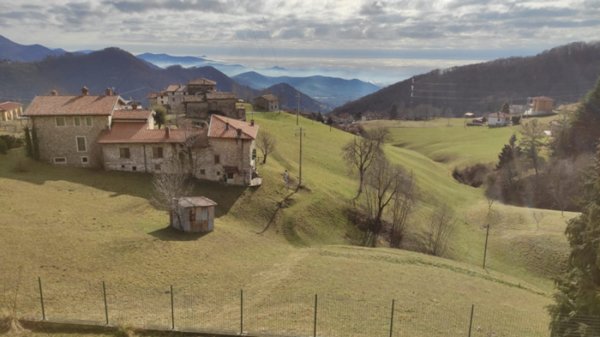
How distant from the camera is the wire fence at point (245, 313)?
62.2ft

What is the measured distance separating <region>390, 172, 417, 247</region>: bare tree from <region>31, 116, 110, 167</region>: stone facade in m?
34.3

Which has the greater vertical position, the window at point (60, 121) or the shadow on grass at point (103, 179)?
the window at point (60, 121)

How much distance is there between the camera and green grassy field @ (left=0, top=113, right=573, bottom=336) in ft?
70.7

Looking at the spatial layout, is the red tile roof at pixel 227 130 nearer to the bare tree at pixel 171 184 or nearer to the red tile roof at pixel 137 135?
the red tile roof at pixel 137 135

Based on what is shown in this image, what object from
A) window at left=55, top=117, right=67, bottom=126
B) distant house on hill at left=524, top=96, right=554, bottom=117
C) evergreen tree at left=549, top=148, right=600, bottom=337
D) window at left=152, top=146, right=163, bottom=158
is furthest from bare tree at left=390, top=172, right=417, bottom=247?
distant house on hill at left=524, top=96, right=554, bottom=117

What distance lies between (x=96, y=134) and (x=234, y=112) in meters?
40.4

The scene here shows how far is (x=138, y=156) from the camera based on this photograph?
4816 cm

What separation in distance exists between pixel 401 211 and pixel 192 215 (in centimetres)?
2679

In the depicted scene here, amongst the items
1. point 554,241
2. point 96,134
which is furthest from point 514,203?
point 96,134

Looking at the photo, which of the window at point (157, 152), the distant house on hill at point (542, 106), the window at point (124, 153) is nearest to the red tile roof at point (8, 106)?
the window at point (124, 153)

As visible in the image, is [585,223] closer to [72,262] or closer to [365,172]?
[72,262]

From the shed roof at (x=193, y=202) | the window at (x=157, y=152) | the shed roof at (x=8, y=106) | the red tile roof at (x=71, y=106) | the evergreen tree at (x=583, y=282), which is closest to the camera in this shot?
the evergreen tree at (x=583, y=282)

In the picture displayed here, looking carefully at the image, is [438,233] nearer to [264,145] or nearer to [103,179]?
[264,145]

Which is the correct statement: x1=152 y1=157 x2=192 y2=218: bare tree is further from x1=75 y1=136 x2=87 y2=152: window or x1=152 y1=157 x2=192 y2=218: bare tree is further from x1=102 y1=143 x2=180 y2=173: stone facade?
x1=75 y1=136 x2=87 y2=152: window
